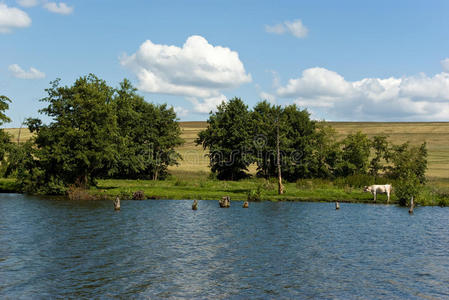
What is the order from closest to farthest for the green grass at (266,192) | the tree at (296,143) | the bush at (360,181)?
the green grass at (266,192) < the bush at (360,181) < the tree at (296,143)

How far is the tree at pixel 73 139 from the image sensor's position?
6581 centimetres

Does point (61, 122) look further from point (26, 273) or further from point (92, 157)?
point (26, 273)

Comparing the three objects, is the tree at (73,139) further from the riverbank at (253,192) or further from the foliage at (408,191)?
the foliage at (408,191)

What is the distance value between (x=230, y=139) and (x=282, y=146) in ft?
36.5

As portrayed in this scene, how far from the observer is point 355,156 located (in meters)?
94.1

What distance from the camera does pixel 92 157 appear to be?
2633 inches

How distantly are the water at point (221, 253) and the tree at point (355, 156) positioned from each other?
37764 millimetres

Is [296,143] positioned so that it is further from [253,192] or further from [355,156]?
[253,192]

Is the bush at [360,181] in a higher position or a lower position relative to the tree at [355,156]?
lower

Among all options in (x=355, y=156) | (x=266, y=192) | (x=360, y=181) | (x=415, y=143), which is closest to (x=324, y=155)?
(x=355, y=156)

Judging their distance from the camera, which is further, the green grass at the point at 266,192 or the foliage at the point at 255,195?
the green grass at the point at 266,192

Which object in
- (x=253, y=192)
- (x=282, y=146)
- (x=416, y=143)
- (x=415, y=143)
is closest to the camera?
(x=253, y=192)

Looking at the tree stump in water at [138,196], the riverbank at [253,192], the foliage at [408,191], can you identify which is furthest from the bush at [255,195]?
the foliage at [408,191]

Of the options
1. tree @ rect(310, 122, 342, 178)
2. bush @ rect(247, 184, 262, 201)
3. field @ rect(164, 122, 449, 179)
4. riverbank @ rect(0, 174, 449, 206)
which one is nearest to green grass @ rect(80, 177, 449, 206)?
riverbank @ rect(0, 174, 449, 206)
